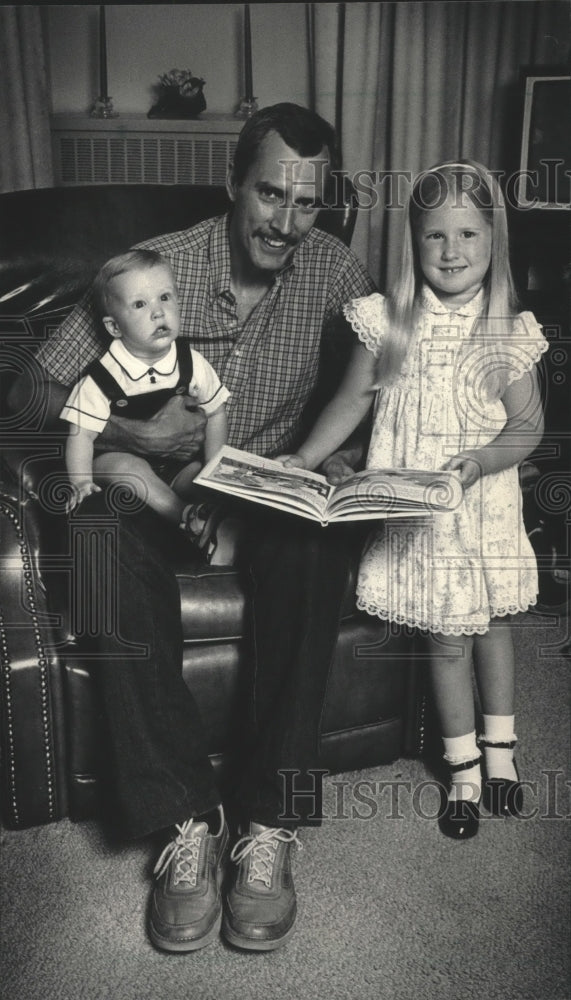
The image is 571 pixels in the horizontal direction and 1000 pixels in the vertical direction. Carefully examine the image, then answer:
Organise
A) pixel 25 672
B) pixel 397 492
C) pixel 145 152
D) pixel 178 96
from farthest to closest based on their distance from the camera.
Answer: pixel 145 152
pixel 178 96
pixel 25 672
pixel 397 492

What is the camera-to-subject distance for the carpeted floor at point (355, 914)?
0.95m

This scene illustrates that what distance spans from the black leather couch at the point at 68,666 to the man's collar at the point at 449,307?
16.4 inches

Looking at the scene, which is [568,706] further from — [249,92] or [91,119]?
[91,119]

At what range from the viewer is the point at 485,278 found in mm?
1207

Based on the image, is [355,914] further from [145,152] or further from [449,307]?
[145,152]

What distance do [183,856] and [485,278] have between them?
89 centimetres

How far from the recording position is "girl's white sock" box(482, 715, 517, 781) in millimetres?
1265

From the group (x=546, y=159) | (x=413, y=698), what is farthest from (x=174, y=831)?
(x=546, y=159)

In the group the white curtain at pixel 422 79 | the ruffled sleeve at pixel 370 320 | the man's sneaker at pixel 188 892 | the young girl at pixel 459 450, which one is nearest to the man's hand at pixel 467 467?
the young girl at pixel 459 450

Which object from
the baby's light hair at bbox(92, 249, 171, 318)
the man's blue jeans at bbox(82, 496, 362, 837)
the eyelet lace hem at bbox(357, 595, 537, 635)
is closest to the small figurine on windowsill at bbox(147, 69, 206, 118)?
the baby's light hair at bbox(92, 249, 171, 318)

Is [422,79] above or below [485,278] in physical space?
above

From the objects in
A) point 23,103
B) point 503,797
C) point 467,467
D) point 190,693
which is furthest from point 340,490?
point 23,103

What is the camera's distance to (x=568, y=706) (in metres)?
1.52

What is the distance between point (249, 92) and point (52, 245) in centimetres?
44
